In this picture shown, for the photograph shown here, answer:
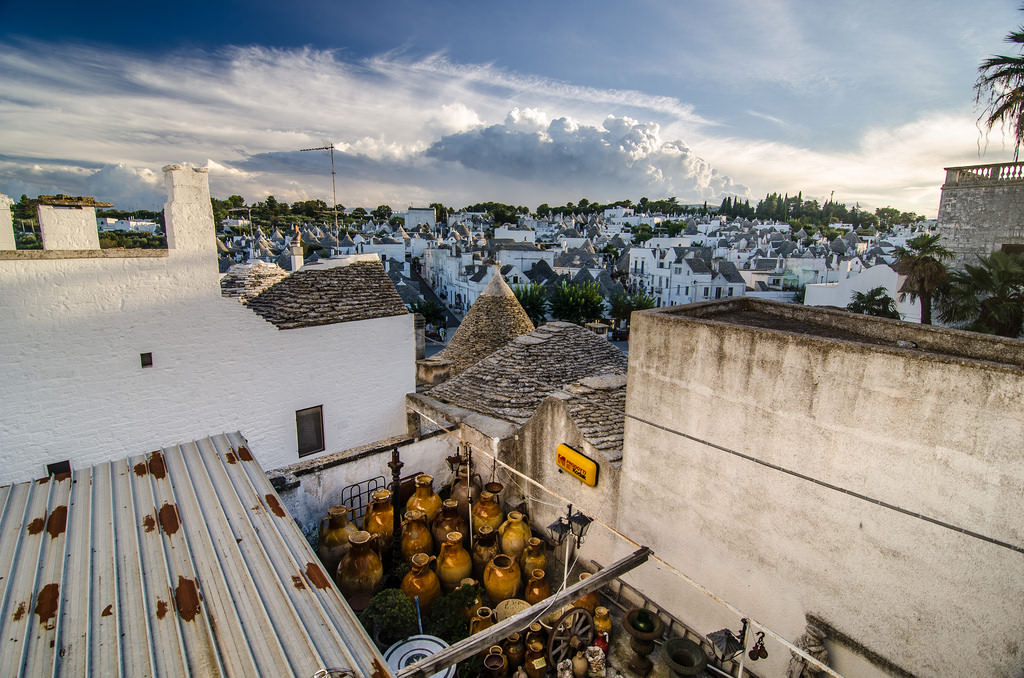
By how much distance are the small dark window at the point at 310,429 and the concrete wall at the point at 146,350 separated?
0.17 m

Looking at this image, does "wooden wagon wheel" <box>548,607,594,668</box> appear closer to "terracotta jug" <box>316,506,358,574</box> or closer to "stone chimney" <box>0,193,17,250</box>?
"terracotta jug" <box>316,506,358,574</box>

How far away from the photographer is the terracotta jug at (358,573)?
7699mm

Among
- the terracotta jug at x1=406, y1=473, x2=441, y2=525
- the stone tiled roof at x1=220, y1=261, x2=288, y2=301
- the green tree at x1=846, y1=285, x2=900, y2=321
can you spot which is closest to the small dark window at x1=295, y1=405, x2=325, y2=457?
the terracotta jug at x1=406, y1=473, x2=441, y2=525

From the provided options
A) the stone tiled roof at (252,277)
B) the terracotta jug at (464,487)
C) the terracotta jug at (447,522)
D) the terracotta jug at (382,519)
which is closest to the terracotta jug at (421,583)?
the terracotta jug at (447,522)

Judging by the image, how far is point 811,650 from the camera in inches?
217

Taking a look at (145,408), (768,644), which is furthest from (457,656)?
(145,408)

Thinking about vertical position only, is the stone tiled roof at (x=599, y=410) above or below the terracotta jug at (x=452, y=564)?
above

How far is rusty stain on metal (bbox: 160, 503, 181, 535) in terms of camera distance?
560 cm

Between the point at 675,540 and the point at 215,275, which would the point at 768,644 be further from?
the point at 215,275

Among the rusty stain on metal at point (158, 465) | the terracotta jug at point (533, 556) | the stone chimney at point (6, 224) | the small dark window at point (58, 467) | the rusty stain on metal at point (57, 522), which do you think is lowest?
the terracotta jug at point (533, 556)

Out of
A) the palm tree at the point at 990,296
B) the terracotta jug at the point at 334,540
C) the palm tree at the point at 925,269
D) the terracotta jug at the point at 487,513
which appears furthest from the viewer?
the palm tree at the point at 925,269

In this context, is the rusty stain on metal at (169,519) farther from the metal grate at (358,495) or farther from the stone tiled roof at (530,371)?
the stone tiled roof at (530,371)

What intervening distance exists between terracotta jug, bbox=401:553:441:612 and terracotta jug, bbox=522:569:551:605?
1416 millimetres

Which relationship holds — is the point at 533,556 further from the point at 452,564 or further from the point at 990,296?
the point at 990,296
